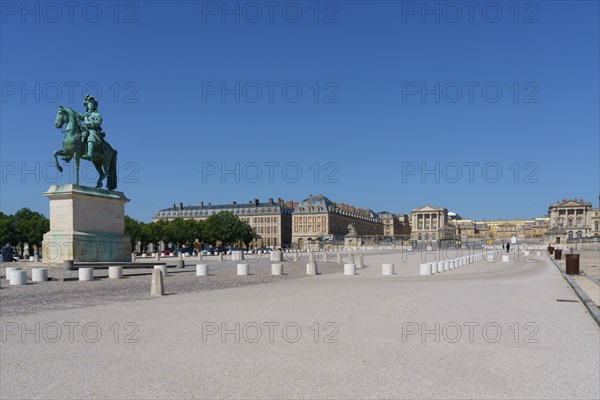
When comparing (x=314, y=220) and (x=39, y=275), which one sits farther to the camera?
(x=314, y=220)

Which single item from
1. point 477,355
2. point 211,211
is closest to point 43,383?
point 477,355

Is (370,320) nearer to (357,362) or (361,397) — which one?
(357,362)

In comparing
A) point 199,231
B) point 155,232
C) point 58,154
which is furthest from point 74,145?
point 199,231

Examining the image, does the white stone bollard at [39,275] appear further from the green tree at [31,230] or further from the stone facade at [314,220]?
the stone facade at [314,220]

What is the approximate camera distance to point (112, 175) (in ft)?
129

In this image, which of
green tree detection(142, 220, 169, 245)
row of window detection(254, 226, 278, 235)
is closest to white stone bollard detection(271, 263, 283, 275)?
green tree detection(142, 220, 169, 245)

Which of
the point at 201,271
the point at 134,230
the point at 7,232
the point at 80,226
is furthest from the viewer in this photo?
the point at 134,230

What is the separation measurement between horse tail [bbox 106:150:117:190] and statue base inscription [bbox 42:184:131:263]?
4.75 ft

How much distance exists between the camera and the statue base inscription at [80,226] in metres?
34.3

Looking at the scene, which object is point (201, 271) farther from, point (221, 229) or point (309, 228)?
point (309, 228)

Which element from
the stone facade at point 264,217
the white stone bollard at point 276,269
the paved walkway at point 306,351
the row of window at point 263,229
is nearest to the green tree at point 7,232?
the white stone bollard at point 276,269

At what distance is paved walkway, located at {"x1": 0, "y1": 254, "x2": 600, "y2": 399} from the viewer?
750cm

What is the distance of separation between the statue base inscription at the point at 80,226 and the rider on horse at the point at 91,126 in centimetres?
287

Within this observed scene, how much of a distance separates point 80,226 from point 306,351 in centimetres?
2876
